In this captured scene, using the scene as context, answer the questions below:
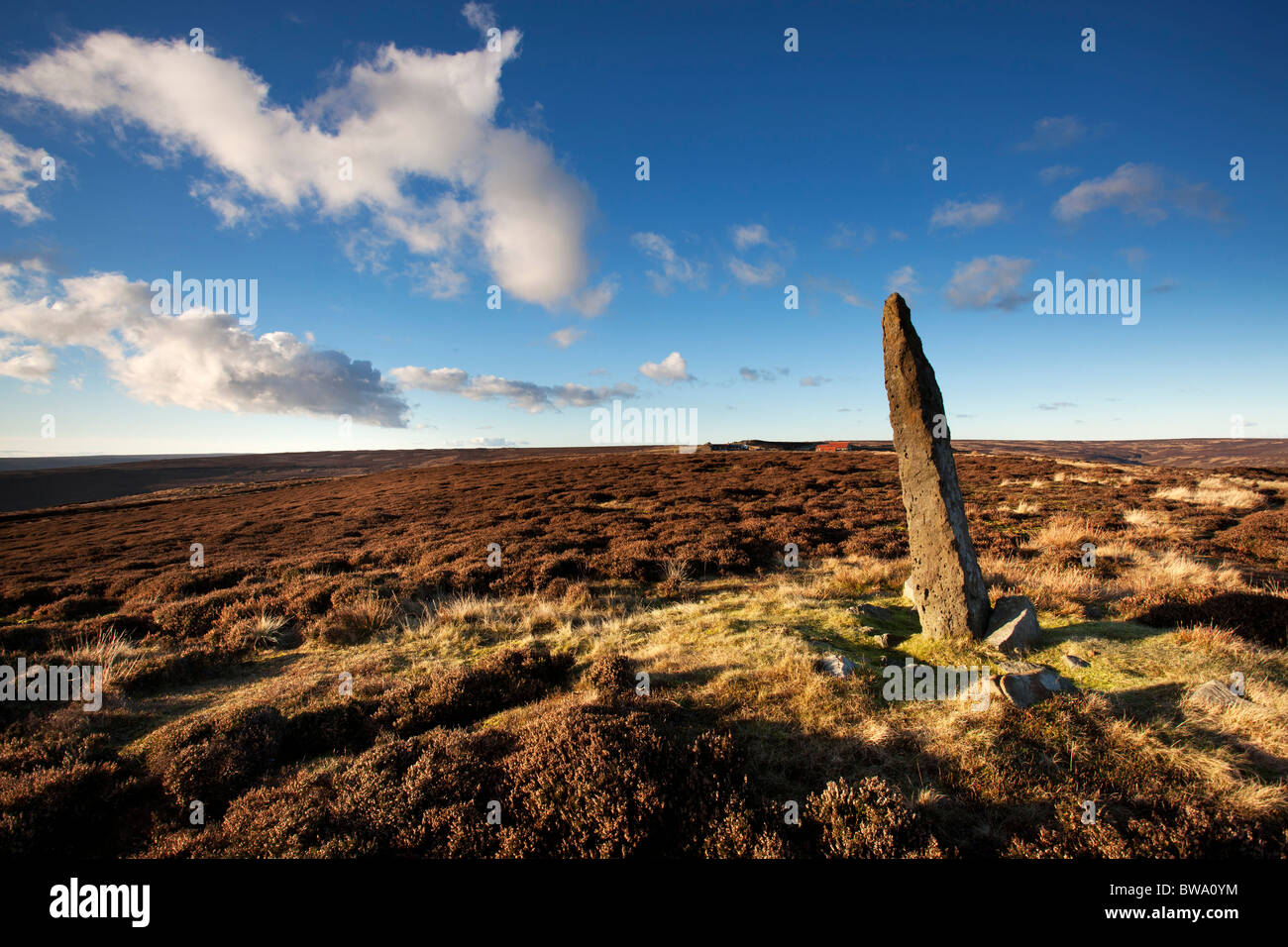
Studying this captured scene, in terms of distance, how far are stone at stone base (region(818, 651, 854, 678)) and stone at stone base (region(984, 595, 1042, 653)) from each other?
2.14 m

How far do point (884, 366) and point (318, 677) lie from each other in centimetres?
967

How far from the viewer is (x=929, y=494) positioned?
7.19 meters

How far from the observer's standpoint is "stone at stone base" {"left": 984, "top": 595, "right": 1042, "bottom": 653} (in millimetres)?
6508

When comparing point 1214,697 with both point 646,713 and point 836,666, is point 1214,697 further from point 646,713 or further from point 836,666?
point 646,713

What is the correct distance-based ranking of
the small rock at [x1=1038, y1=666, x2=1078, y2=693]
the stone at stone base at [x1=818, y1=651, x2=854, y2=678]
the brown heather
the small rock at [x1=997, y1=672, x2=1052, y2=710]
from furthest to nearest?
the stone at stone base at [x1=818, y1=651, x2=854, y2=678]
the small rock at [x1=1038, y1=666, x2=1078, y2=693]
the small rock at [x1=997, y1=672, x2=1052, y2=710]
the brown heather

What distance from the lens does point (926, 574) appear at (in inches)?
284

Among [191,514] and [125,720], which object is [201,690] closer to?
[125,720]

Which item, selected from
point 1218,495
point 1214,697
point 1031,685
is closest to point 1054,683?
point 1031,685

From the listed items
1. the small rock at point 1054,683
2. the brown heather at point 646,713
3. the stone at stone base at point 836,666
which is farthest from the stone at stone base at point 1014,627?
the stone at stone base at point 836,666

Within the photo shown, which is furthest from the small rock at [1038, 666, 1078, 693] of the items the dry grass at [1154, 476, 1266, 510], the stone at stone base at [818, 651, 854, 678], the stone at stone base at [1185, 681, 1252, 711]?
the dry grass at [1154, 476, 1266, 510]

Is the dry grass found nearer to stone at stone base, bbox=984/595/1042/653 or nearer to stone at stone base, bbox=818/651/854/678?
stone at stone base, bbox=984/595/1042/653

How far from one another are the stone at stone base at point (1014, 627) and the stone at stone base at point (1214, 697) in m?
1.61

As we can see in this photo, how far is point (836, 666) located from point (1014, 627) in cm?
263
